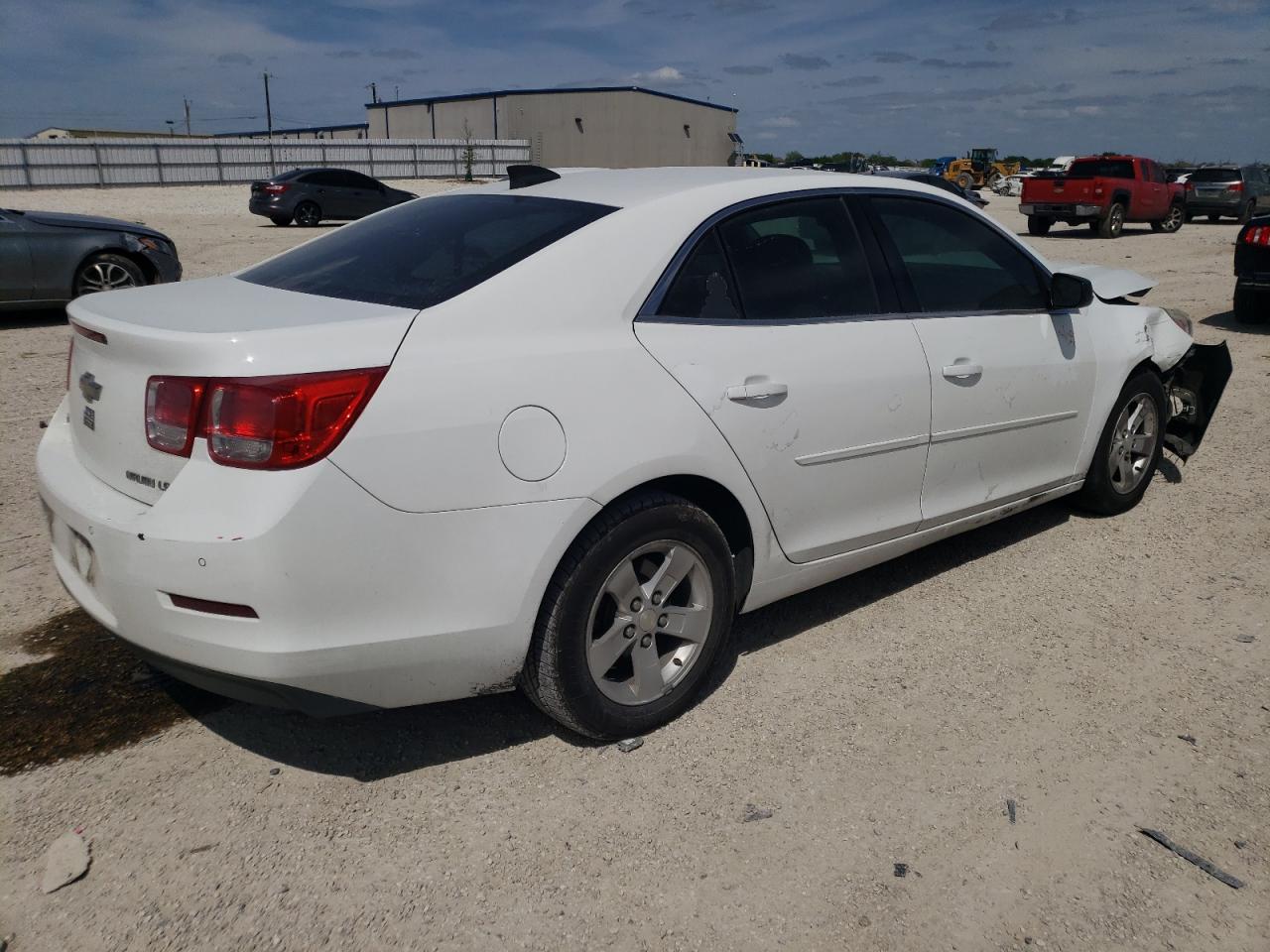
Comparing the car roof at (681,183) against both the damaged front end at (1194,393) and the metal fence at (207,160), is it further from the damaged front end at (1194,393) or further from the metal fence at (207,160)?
the metal fence at (207,160)

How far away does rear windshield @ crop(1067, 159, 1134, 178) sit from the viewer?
22.9 metres

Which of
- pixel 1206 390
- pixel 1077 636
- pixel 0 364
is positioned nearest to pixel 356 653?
pixel 1077 636

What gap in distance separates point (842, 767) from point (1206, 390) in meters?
3.73

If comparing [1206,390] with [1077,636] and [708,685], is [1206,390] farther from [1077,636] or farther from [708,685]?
[708,685]

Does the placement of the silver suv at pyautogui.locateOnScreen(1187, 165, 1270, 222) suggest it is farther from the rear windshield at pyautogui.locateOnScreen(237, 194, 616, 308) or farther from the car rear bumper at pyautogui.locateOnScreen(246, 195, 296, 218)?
the rear windshield at pyautogui.locateOnScreen(237, 194, 616, 308)

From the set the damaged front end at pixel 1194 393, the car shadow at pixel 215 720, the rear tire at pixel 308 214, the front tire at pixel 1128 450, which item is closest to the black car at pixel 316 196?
the rear tire at pixel 308 214

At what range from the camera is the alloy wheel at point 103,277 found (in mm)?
9898

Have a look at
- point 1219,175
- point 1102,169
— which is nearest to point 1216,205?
point 1219,175

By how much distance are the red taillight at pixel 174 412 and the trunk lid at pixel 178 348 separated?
0.02m

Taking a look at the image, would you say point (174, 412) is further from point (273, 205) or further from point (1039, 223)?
point (1039, 223)

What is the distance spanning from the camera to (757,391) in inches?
124

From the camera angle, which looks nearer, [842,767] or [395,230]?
[842,767]

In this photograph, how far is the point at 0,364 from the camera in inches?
325

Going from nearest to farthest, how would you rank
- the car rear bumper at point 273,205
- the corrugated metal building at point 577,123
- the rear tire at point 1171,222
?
the car rear bumper at point 273,205, the rear tire at point 1171,222, the corrugated metal building at point 577,123
